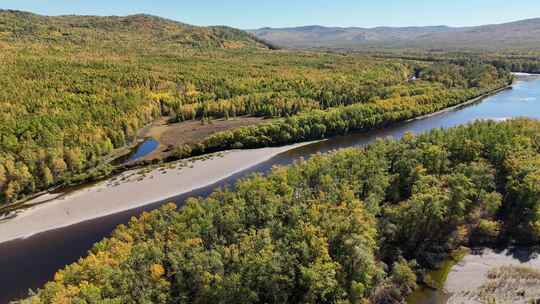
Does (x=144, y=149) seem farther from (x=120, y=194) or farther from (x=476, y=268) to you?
(x=476, y=268)

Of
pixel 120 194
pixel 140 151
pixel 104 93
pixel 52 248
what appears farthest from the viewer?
pixel 104 93

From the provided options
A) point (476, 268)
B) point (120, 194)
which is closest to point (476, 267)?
point (476, 268)

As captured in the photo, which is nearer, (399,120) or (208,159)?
(208,159)

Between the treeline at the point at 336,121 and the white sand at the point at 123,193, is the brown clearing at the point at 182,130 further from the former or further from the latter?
the white sand at the point at 123,193

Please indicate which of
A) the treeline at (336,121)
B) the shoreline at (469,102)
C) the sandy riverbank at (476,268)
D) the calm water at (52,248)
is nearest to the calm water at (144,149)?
the treeline at (336,121)

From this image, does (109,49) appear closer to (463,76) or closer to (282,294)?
(463,76)

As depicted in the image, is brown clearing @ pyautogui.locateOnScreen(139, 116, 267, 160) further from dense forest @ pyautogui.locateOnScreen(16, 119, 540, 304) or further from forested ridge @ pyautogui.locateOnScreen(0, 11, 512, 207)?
dense forest @ pyautogui.locateOnScreen(16, 119, 540, 304)

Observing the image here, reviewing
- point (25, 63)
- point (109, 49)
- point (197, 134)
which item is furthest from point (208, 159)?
point (109, 49)
